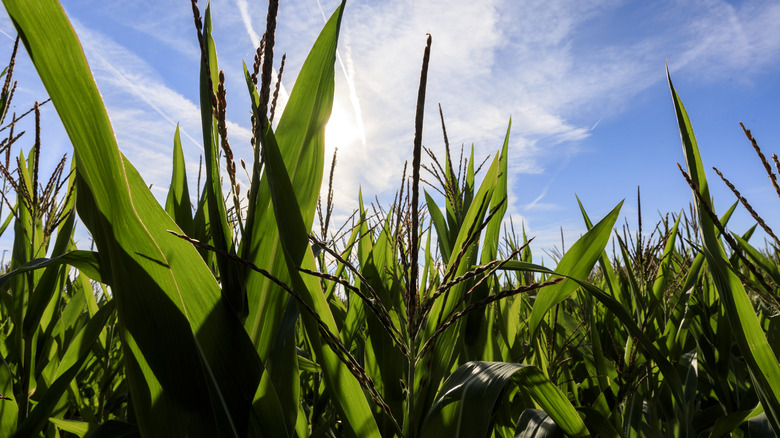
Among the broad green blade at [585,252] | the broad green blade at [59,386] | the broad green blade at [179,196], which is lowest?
the broad green blade at [59,386]

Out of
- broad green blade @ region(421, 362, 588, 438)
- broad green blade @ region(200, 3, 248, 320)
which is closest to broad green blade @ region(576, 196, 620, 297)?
broad green blade @ region(421, 362, 588, 438)

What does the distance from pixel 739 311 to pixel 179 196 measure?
1.11m

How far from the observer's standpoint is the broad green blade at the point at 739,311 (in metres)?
0.71

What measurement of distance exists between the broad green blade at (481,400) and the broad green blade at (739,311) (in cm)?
30

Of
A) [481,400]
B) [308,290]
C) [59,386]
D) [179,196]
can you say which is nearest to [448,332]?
[481,400]

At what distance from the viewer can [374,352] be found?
1.09 m

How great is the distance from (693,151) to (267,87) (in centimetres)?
75

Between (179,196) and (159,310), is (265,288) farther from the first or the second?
(179,196)

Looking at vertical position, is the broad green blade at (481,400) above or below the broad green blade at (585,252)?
below

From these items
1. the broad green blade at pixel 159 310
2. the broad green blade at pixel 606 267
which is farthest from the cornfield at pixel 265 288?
the broad green blade at pixel 606 267

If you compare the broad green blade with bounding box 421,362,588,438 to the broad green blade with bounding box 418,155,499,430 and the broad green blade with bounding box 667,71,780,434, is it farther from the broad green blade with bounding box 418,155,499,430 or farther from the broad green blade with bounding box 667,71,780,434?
the broad green blade with bounding box 667,71,780,434

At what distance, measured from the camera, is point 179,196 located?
940 millimetres

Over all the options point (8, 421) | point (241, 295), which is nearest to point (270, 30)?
point (241, 295)

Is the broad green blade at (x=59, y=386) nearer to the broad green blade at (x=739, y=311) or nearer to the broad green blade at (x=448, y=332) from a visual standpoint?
the broad green blade at (x=448, y=332)
